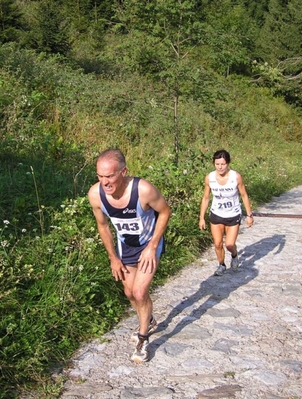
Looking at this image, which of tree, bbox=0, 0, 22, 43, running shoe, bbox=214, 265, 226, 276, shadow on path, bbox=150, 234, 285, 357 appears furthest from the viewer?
tree, bbox=0, 0, 22, 43

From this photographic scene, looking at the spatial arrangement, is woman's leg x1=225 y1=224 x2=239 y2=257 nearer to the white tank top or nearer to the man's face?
the white tank top

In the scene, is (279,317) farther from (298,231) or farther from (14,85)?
(14,85)

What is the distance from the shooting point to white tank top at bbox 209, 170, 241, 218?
6.37 metres

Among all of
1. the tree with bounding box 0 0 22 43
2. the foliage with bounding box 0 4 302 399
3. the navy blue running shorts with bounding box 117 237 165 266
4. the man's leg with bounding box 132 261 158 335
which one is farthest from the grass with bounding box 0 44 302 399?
the tree with bounding box 0 0 22 43

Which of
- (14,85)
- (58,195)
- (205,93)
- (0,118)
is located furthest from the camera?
(14,85)

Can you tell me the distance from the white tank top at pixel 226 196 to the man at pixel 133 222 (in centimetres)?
238

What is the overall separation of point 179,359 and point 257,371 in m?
0.66

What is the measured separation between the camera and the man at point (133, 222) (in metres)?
3.67

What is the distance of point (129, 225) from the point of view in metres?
3.95

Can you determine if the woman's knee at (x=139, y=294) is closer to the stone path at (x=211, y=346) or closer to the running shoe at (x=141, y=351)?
the running shoe at (x=141, y=351)

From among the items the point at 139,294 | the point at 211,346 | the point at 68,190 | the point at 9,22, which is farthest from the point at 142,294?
the point at 9,22

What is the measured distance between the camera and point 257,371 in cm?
397

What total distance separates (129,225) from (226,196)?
271cm

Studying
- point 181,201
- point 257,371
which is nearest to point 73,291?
point 257,371
